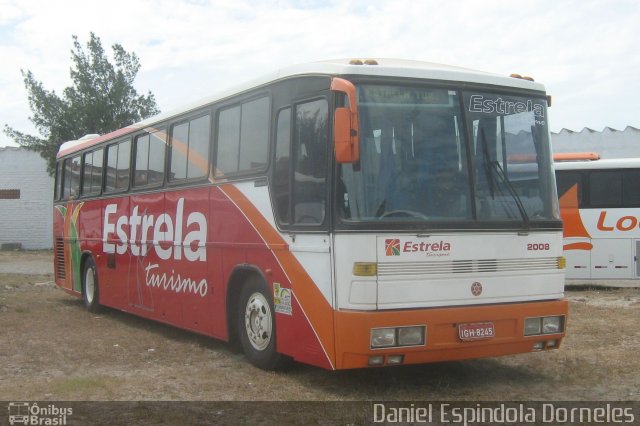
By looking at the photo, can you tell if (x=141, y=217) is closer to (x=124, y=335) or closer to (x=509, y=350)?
(x=124, y=335)

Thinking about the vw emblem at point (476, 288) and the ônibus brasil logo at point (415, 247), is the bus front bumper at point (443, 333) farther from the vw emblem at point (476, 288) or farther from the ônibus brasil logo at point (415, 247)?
the ônibus brasil logo at point (415, 247)

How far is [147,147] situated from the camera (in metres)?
11.6

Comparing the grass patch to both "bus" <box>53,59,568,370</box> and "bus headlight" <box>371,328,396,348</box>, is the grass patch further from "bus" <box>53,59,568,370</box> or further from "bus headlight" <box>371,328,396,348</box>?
"bus headlight" <box>371,328,396,348</box>

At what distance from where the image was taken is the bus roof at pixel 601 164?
17766mm

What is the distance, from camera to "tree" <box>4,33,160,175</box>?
30625mm

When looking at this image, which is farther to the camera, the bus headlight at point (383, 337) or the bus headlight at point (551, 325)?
the bus headlight at point (551, 325)

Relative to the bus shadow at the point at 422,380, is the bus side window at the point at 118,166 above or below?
above

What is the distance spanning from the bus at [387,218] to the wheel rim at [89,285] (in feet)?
19.3

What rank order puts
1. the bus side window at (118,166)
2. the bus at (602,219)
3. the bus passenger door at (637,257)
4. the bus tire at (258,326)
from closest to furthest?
the bus tire at (258,326) → the bus side window at (118,166) → the bus passenger door at (637,257) → the bus at (602,219)

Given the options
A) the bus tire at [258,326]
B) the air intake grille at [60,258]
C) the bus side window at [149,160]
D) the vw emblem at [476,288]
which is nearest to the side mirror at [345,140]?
the vw emblem at [476,288]

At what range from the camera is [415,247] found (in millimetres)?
6906

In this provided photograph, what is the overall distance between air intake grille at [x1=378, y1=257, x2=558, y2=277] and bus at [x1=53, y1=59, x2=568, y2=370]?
10 millimetres

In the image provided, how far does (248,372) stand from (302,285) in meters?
1.46

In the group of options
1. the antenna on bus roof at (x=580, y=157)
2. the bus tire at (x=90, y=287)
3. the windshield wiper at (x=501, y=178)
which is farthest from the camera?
the antenna on bus roof at (x=580, y=157)
